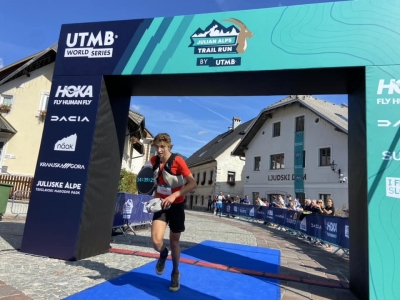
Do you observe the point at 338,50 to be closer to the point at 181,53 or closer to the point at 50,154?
the point at 181,53

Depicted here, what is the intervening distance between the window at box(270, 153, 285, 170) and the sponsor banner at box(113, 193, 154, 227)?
17.4 meters

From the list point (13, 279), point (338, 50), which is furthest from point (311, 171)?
point (13, 279)

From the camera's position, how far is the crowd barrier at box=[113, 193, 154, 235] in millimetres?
8734

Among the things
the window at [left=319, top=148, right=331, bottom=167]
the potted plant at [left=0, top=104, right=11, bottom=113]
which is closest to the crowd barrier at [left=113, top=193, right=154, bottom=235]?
the potted plant at [left=0, top=104, right=11, bottom=113]

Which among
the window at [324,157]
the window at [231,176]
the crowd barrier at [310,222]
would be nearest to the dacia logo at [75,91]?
the crowd barrier at [310,222]

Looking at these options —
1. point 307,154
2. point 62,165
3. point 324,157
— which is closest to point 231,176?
point 307,154

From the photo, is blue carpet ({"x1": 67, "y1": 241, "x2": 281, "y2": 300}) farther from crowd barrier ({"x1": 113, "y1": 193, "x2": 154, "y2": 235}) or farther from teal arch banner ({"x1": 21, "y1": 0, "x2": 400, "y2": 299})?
crowd barrier ({"x1": 113, "y1": 193, "x2": 154, "y2": 235})

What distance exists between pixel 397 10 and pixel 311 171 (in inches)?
765

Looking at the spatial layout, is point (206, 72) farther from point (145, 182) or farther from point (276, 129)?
point (276, 129)

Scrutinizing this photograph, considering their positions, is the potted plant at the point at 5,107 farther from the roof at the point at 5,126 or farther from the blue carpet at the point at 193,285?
the blue carpet at the point at 193,285

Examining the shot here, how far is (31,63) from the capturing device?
1769 cm

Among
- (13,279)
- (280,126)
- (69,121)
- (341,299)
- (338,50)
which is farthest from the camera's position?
(280,126)

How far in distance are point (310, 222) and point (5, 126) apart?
16066mm

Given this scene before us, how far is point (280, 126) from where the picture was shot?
27.0 m
